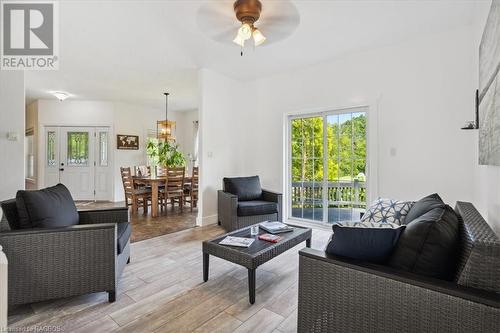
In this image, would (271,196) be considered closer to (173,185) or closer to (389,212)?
(389,212)

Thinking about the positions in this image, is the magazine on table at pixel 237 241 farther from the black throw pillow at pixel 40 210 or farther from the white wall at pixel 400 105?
the white wall at pixel 400 105

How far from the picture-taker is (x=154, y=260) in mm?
2711

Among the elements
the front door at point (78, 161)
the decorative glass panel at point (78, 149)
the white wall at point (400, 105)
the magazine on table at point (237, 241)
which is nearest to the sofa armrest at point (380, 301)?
the magazine on table at point (237, 241)

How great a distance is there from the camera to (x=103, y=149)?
6711 millimetres

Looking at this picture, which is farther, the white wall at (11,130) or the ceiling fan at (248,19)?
the white wall at (11,130)

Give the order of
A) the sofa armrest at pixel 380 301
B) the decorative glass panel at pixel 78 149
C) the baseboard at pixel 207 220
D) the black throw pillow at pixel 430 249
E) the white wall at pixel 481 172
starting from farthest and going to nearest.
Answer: the decorative glass panel at pixel 78 149 → the baseboard at pixel 207 220 → the white wall at pixel 481 172 → the black throw pillow at pixel 430 249 → the sofa armrest at pixel 380 301

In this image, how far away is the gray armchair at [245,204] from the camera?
362 cm

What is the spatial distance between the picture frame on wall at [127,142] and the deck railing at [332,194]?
15.8ft

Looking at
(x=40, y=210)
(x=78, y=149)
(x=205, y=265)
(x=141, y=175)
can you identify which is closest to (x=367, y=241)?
(x=205, y=265)

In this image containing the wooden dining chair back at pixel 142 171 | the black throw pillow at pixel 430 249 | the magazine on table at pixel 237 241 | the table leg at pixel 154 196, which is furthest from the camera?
the wooden dining chair back at pixel 142 171

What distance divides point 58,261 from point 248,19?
8.10ft

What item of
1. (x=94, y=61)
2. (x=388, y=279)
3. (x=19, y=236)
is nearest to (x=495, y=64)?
(x=388, y=279)

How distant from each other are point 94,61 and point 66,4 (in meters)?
1.58

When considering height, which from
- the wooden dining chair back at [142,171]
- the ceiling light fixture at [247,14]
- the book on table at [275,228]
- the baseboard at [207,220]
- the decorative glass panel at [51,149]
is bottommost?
the baseboard at [207,220]
